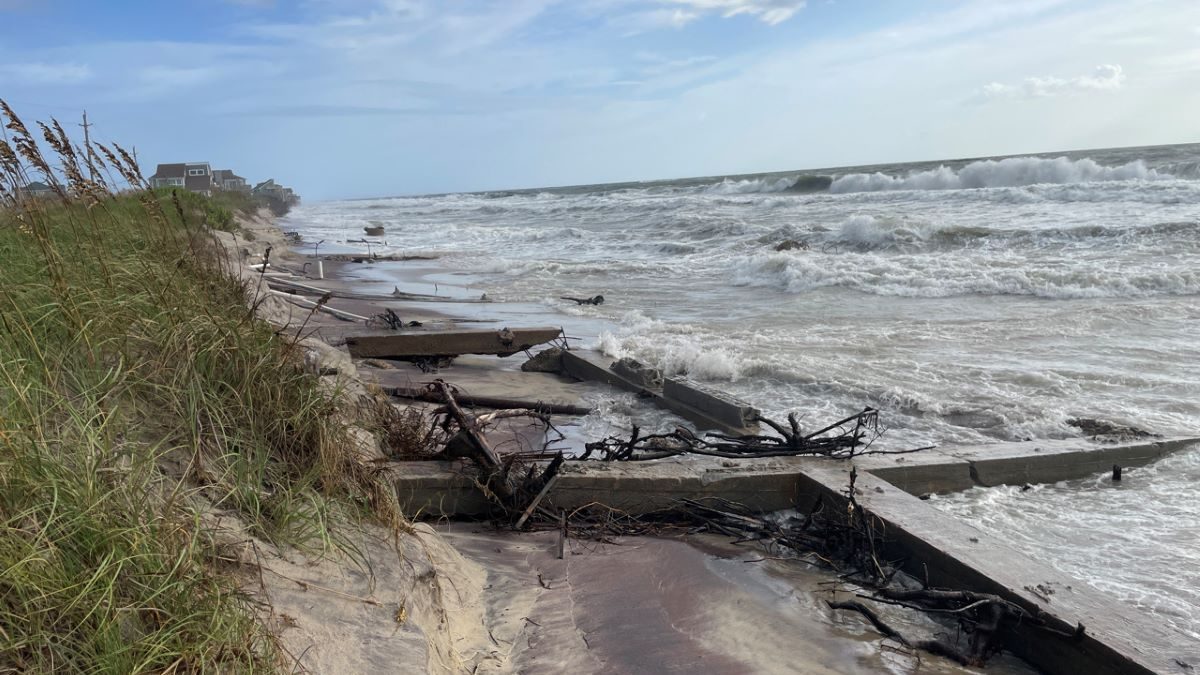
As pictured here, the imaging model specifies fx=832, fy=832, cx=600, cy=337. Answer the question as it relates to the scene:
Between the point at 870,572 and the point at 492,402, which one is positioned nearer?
the point at 870,572

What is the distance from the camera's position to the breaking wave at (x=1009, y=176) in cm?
3200

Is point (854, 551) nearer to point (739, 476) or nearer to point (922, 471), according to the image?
point (739, 476)

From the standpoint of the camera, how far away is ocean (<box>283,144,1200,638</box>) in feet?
16.1

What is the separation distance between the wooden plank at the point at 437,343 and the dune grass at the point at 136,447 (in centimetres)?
385

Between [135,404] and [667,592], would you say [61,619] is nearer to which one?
[135,404]

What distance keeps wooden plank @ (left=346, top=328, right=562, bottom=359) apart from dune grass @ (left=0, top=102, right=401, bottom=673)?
3851mm

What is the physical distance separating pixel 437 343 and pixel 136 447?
5.83m

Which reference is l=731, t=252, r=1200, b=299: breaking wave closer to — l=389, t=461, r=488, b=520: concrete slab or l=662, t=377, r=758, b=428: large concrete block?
l=662, t=377, r=758, b=428: large concrete block

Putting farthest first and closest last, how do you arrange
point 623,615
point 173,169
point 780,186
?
point 780,186 < point 173,169 < point 623,615

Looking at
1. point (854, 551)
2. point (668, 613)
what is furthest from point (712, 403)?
point (668, 613)

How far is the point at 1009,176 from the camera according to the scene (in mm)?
35969

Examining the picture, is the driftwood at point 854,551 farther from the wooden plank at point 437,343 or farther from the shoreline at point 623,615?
the wooden plank at point 437,343

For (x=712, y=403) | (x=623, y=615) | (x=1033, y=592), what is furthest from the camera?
(x=712, y=403)

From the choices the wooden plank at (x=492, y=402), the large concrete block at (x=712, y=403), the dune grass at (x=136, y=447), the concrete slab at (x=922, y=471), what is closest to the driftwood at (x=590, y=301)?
the large concrete block at (x=712, y=403)
